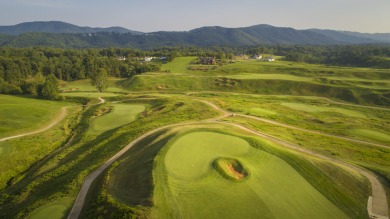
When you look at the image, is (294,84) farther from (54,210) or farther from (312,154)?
(54,210)

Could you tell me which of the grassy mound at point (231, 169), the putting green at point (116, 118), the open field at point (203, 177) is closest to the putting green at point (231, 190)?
the open field at point (203, 177)

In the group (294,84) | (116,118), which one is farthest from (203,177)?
(294,84)

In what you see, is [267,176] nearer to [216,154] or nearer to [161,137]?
[216,154]

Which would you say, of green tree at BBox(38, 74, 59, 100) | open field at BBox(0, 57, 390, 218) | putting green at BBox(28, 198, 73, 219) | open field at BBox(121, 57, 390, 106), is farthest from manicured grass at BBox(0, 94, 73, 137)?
open field at BBox(121, 57, 390, 106)

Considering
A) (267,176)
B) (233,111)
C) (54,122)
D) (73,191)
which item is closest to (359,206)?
(267,176)

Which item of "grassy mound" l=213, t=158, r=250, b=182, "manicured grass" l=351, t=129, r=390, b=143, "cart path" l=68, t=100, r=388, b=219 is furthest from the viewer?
"manicured grass" l=351, t=129, r=390, b=143

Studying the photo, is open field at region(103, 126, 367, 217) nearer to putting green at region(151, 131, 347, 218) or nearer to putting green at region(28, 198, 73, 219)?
putting green at region(151, 131, 347, 218)

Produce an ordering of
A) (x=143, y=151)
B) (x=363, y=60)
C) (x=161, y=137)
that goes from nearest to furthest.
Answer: (x=143, y=151) < (x=161, y=137) < (x=363, y=60)
